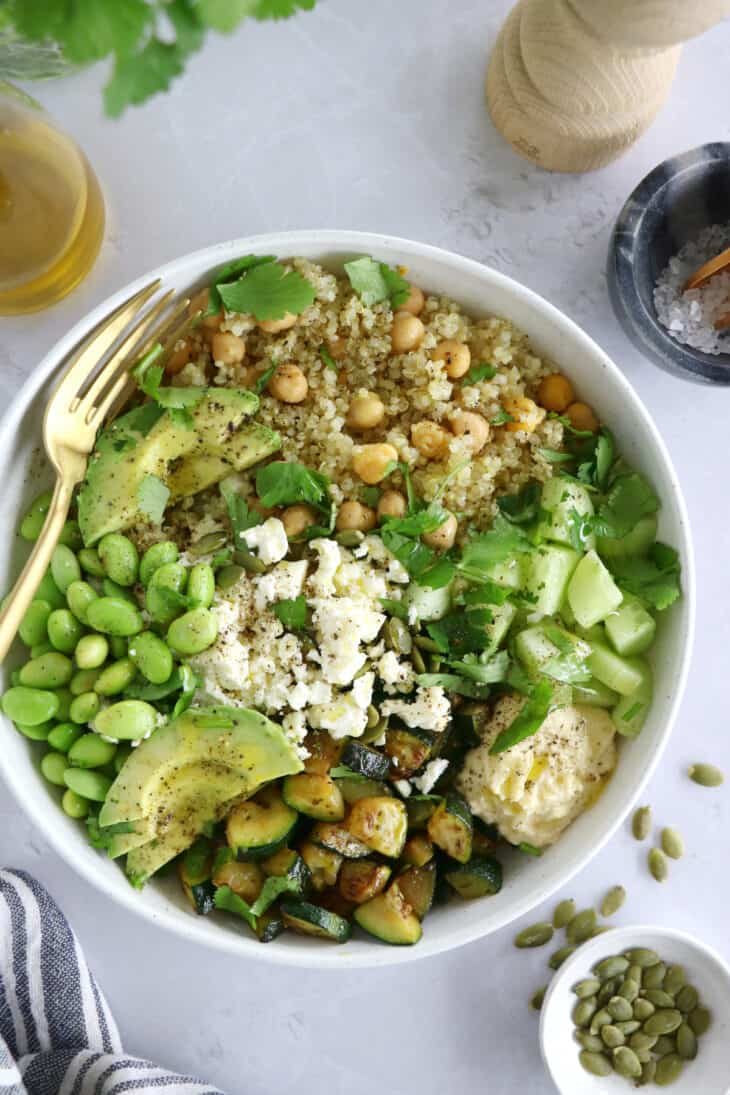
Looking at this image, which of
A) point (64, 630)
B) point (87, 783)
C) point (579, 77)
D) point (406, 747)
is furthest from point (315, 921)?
point (579, 77)

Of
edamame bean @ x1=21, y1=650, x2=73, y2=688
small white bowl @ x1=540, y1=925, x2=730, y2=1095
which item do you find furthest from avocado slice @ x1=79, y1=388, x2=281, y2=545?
small white bowl @ x1=540, y1=925, x2=730, y2=1095

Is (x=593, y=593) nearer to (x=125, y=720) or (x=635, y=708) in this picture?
(x=635, y=708)

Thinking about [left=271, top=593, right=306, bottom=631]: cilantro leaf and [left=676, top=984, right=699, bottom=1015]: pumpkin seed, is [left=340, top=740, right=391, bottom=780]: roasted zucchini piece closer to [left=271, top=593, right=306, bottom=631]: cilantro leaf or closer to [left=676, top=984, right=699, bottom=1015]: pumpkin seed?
[left=271, top=593, right=306, bottom=631]: cilantro leaf

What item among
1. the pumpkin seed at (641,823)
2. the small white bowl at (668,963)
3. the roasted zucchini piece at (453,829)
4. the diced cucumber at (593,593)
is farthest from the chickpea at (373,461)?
the small white bowl at (668,963)

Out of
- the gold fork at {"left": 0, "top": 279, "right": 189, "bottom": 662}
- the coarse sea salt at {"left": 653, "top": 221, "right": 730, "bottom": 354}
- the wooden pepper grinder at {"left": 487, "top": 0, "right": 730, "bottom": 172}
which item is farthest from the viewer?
the coarse sea salt at {"left": 653, "top": 221, "right": 730, "bottom": 354}

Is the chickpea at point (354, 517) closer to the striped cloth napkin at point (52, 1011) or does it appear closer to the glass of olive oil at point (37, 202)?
the glass of olive oil at point (37, 202)

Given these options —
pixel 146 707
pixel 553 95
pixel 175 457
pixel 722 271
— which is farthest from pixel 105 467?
pixel 722 271

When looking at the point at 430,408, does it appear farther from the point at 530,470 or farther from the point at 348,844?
the point at 348,844
